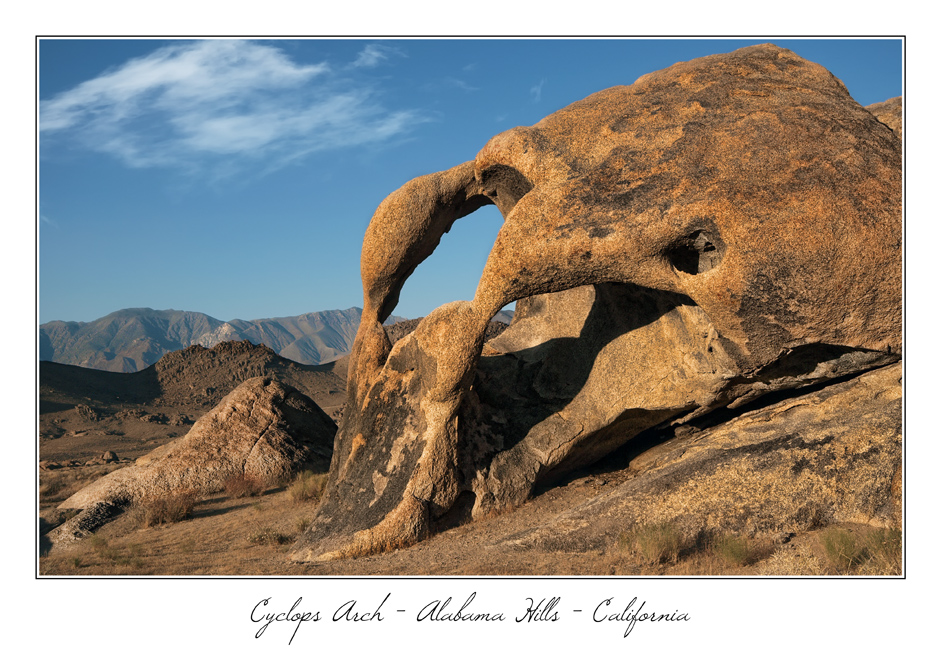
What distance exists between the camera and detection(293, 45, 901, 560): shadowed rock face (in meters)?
4.88

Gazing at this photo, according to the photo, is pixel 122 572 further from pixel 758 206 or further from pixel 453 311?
pixel 758 206

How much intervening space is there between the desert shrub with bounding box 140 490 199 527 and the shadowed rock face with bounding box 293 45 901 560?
224cm

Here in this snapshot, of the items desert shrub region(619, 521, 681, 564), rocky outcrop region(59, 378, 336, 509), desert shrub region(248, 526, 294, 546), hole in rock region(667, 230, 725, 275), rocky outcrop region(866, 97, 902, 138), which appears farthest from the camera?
rocky outcrop region(59, 378, 336, 509)

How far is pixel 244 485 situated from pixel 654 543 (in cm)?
587

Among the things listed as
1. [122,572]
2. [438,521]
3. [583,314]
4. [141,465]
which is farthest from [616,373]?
[141,465]

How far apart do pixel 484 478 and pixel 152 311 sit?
637 feet

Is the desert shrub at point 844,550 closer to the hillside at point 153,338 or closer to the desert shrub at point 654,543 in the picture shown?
the desert shrub at point 654,543

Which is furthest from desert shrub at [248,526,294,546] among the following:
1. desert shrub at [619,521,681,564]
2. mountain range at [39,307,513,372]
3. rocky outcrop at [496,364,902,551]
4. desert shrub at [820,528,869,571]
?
mountain range at [39,307,513,372]

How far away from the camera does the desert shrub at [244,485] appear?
8.69 meters

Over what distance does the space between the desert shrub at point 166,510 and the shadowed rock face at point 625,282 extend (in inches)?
88.2

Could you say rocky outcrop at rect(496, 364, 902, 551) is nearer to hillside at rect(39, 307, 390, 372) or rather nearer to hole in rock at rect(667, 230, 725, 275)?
hole in rock at rect(667, 230, 725, 275)

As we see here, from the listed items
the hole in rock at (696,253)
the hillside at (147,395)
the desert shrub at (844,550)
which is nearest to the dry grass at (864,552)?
the desert shrub at (844,550)

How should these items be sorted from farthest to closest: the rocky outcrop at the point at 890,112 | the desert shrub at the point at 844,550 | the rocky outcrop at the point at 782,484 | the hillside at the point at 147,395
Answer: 1. the hillside at the point at 147,395
2. the rocky outcrop at the point at 890,112
3. the rocky outcrop at the point at 782,484
4. the desert shrub at the point at 844,550

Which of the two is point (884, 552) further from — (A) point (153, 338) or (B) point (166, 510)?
(A) point (153, 338)
